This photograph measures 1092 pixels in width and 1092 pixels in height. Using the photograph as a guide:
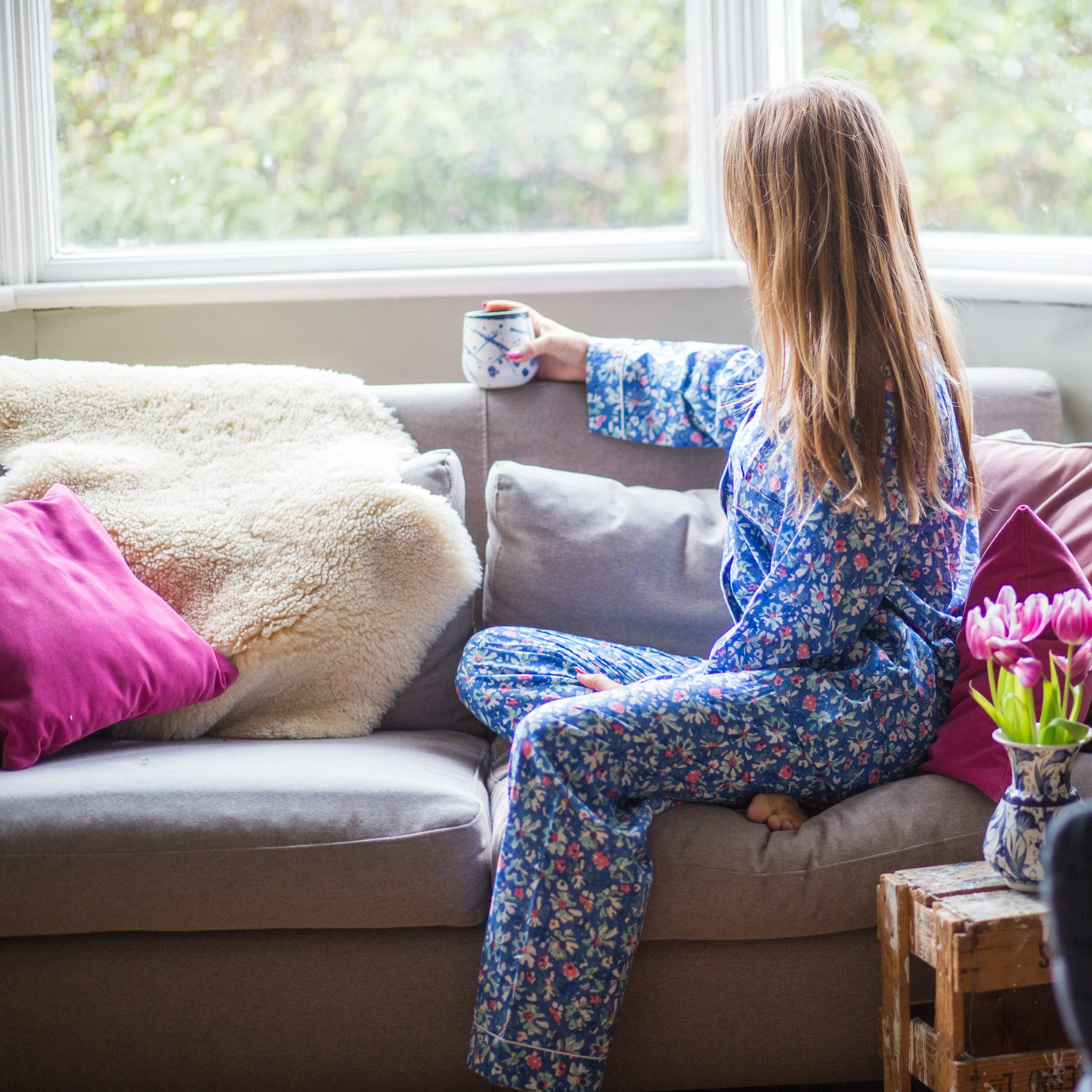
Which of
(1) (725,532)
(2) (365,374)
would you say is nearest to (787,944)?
(1) (725,532)

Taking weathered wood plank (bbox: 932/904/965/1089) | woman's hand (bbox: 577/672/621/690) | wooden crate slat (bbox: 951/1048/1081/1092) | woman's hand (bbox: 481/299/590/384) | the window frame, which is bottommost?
wooden crate slat (bbox: 951/1048/1081/1092)

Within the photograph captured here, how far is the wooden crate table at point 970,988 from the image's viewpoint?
1036 millimetres

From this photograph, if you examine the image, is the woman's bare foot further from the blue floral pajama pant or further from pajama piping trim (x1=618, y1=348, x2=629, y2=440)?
pajama piping trim (x1=618, y1=348, x2=629, y2=440)

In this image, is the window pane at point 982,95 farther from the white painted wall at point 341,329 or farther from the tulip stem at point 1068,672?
the tulip stem at point 1068,672

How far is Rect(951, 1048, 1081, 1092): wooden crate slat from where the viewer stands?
106 cm

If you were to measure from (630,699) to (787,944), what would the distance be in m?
0.34

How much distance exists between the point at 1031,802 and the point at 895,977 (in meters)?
0.25

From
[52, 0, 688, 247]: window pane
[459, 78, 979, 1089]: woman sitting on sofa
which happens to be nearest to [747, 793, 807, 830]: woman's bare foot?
[459, 78, 979, 1089]: woman sitting on sofa

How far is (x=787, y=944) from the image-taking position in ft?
4.17

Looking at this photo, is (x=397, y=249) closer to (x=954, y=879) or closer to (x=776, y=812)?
(x=776, y=812)

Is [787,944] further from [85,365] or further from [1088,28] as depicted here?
[1088,28]

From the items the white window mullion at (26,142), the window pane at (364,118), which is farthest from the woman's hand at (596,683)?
the white window mullion at (26,142)

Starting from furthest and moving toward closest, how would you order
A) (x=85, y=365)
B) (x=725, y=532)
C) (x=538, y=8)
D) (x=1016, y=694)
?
(x=538, y=8), (x=85, y=365), (x=725, y=532), (x=1016, y=694)

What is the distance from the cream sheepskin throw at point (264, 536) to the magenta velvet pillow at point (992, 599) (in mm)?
696
